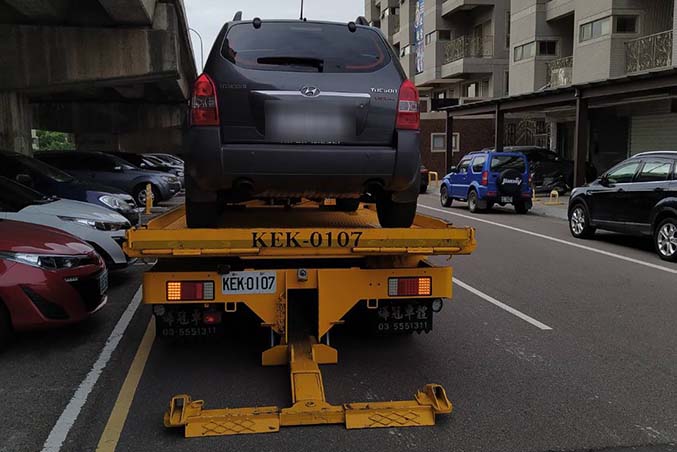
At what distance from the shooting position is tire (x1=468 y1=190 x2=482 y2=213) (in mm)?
19141

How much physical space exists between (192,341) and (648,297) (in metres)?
5.53

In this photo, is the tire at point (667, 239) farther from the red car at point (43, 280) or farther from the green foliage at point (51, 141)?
the green foliage at point (51, 141)

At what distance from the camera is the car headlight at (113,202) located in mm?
11531

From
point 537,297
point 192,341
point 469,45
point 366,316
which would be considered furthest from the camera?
point 469,45

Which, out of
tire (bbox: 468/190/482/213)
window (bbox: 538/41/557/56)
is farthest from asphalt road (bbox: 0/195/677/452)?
window (bbox: 538/41/557/56)

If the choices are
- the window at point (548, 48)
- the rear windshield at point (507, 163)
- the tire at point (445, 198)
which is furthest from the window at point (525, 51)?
the rear windshield at point (507, 163)

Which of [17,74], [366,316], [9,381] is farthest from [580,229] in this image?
[17,74]

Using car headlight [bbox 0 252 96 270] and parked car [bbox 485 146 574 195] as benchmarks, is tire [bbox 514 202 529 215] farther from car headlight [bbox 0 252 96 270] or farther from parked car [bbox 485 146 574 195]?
car headlight [bbox 0 252 96 270]

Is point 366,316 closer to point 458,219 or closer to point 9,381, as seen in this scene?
point 9,381

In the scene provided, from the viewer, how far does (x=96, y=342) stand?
609cm

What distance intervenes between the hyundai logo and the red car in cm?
266

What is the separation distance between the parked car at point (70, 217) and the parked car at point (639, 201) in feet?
27.3

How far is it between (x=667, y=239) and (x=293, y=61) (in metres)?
8.06

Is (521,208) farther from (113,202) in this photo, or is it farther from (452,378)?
(452,378)
